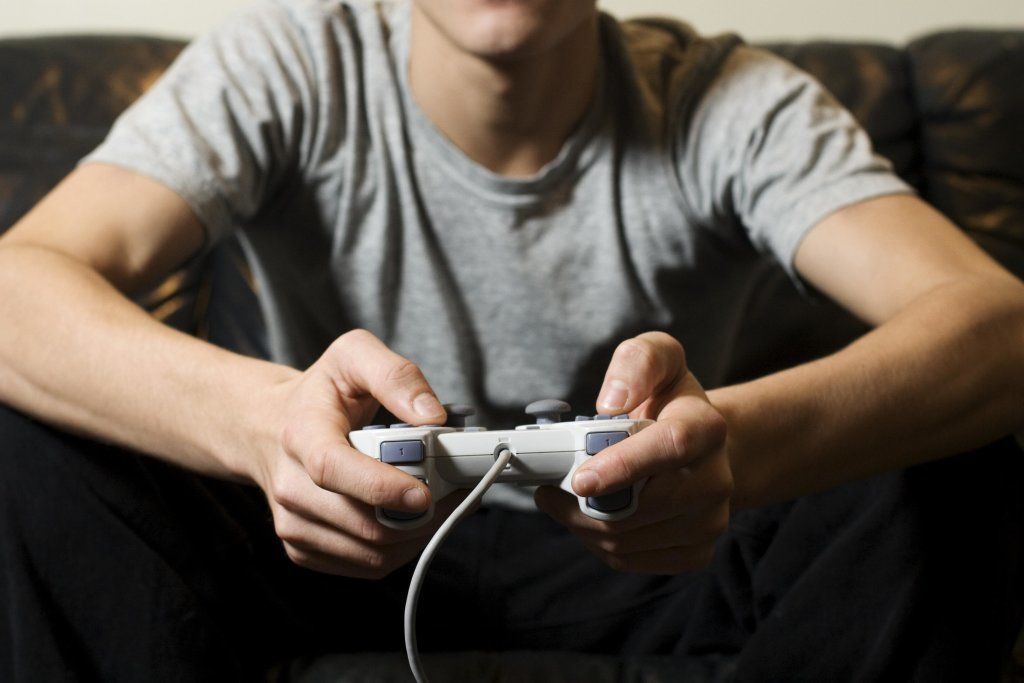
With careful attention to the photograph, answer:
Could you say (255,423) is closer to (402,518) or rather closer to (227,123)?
(402,518)

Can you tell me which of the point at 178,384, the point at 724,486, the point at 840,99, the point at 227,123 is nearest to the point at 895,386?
the point at 724,486

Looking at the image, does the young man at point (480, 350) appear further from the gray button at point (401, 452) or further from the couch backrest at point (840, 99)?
the couch backrest at point (840, 99)

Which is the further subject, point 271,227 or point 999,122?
point 999,122

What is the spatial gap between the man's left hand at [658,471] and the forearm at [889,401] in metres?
0.06

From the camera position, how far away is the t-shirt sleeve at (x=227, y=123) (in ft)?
2.93

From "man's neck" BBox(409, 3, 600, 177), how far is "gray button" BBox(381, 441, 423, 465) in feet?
1.76

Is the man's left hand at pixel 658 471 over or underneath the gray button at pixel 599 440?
underneath

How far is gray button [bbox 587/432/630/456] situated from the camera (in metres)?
0.51

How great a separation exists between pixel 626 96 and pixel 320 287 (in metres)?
0.38

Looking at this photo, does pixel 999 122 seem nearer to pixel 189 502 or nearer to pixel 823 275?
pixel 823 275

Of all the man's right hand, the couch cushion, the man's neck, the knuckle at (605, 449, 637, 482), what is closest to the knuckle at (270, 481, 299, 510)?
the man's right hand

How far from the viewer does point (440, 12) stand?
0.91 metres

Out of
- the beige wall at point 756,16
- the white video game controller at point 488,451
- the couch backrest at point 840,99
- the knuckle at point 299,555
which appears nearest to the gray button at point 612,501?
the white video game controller at point 488,451

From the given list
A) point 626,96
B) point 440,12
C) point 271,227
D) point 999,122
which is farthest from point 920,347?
point 999,122
